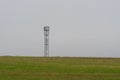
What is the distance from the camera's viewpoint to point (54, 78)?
30062 millimetres

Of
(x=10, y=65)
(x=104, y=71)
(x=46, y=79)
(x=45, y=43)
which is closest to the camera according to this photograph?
(x=46, y=79)

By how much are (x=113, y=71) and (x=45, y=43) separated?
3224cm

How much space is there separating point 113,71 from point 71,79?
30.5ft

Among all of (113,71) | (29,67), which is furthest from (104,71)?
(29,67)

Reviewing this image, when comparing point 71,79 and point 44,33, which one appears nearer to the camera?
point 71,79

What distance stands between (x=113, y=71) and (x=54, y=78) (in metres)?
9.57

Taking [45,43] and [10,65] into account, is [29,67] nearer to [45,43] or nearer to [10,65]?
[10,65]

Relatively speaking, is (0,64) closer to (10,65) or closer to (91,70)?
(10,65)

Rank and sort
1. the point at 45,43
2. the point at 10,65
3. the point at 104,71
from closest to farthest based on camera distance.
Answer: the point at 104,71
the point at 10,65
the point at 45,43

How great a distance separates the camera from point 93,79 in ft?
98.0

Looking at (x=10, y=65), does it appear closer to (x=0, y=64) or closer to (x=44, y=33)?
(x=0, y=64)

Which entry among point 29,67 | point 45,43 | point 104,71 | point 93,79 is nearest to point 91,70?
point 104,71

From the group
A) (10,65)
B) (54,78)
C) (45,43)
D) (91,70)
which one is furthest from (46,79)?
(45,43)

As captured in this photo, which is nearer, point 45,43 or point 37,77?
point 37,77
